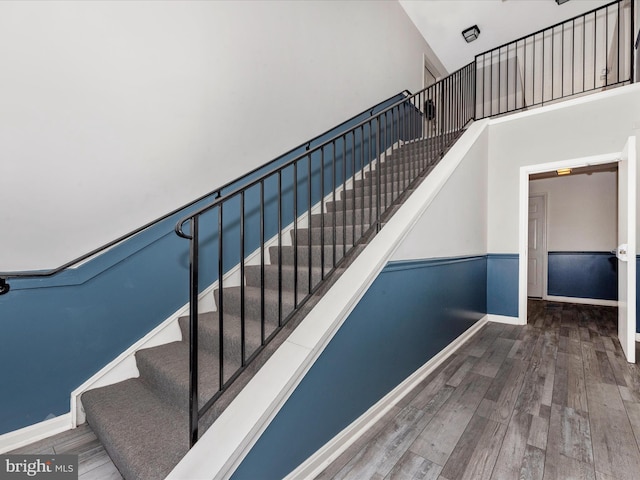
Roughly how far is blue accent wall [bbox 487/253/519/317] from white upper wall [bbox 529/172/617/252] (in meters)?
2.82

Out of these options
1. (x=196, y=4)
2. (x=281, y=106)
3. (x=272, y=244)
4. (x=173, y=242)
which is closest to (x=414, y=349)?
(x=272, y=244)

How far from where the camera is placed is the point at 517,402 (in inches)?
77.6

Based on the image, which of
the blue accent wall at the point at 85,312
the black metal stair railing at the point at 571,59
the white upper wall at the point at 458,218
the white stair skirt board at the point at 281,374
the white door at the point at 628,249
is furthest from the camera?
the black metal stair railing at the point at 571,59

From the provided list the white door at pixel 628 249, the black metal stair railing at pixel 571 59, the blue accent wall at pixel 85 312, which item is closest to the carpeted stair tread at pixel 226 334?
the blue accent wall at pixel 85 312

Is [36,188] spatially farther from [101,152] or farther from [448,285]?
[448,285]

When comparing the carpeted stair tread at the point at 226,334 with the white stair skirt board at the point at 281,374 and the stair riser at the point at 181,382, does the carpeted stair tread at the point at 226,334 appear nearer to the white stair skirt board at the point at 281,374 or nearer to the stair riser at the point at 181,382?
the stair riser at the point at 181,382

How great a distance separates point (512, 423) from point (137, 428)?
2.01 metres

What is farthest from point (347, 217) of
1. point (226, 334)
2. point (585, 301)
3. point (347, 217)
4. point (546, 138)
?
point (585, 301)

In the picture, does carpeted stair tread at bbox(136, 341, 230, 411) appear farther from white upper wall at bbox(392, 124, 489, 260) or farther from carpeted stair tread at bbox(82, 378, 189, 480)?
white upper wall at bbox(392, 124, 489, 260)

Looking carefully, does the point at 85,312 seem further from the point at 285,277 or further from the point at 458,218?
the point at 458,218

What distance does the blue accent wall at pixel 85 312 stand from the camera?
5.29 feet

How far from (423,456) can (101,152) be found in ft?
8.13

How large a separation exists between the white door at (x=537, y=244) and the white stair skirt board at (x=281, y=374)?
16.9 feet

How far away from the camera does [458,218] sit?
2883 mm
